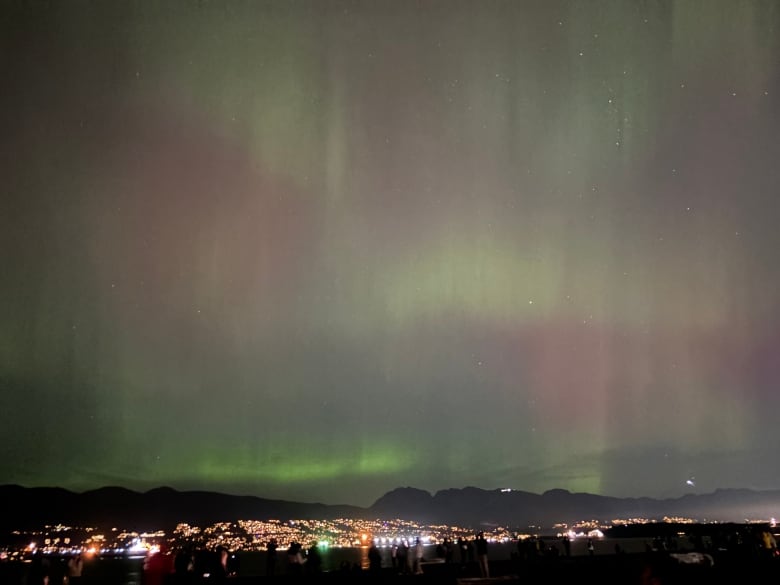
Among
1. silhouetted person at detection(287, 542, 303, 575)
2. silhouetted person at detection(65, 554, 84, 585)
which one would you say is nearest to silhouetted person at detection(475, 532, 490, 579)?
silhouetted person at detection(287, 542, 303, 575)

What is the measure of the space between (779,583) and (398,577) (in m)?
13.3

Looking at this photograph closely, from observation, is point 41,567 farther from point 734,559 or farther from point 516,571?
point 734,559

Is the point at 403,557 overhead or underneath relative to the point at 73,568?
underneath

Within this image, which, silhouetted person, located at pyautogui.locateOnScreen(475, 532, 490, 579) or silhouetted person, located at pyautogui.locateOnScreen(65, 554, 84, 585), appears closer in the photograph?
silhouetted person, located at pyautogui.locateOnScreen(475, 532, 490, 579)

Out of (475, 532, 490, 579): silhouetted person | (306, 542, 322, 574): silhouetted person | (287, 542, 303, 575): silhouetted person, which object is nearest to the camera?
(287, 542, 303, 575): silhouetted person

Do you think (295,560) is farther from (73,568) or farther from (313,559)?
(73,568)

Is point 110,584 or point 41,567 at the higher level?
point 41,567

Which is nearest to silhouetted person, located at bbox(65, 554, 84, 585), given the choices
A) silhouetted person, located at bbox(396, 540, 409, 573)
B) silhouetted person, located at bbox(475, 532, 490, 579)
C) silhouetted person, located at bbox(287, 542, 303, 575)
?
silhouetted person, located at bbox(287, 542, 303, 575)

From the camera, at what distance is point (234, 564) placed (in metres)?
30.6

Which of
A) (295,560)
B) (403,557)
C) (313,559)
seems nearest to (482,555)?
(403,557)

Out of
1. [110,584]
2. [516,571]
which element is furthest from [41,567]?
[110,584]

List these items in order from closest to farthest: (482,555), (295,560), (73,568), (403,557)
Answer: (295,560) → (482,555) → (73,568) → (403,557)

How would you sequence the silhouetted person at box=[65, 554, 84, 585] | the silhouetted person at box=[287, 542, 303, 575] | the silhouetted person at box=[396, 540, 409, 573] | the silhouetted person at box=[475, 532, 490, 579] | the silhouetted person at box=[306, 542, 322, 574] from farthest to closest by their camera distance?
1. the silhouetted person at box=[396, 540, 409, 573]
2. the silhouetted person at box=[306, 542, 322, 574]
3. the silhouetted person at box=[65, 554, 84, 585]
4. the silhouetted person at box=[475, 532, 490, 579]
5. the silhouetted person at box=[287, 542, 303, 575]

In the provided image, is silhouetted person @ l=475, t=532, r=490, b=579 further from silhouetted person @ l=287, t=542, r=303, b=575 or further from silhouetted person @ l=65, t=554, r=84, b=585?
silhouetted person @ l=65, t=554, r=84, b=585
